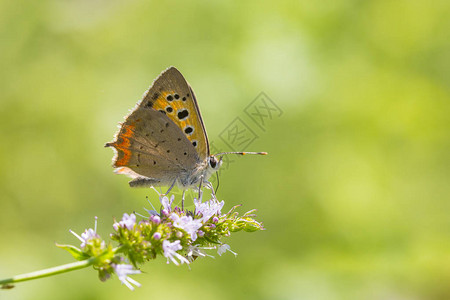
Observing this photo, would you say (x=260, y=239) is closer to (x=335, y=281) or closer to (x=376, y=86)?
(x=335, y=281)

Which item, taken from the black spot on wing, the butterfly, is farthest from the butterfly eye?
the black spot on wing

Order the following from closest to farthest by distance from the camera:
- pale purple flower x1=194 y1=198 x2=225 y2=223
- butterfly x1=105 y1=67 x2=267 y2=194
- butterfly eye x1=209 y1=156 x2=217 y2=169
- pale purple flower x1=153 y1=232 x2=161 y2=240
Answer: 1. pale purple flower x1=153 y1=232 x2=161 y2=240
2. pale purple flower x1=194 y1=198 x2=225 y2=223
3. butterfly x1=105 y1=67 x2=267 y2=194
4. butterfly eye x1=209 y1=156 x2=217 y2=169

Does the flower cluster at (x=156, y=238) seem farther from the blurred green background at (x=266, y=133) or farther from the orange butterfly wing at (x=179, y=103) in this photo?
the blurred green background at (x=266, y=133)

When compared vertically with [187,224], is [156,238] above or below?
below

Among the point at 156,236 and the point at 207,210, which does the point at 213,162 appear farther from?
the point at 156,236

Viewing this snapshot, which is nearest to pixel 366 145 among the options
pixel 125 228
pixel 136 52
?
pixel 136 52

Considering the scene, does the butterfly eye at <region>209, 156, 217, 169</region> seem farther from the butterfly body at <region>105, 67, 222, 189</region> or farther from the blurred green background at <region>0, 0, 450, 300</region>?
the blurred green background at <region>0, 0, 450, 300</region>

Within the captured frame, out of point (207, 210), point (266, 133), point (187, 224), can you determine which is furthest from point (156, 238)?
point (266, 133)
